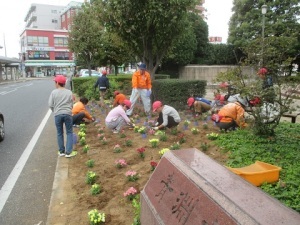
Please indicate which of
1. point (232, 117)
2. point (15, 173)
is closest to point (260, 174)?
point (232, 117)

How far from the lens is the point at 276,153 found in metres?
4.97

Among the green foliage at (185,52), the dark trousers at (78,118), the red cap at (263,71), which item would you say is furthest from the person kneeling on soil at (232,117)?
the green foliage at (185,52)

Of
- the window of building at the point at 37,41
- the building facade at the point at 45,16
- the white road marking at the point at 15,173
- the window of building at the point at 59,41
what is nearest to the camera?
the white road marking at the point at 15,173

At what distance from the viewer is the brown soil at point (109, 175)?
3520 mm

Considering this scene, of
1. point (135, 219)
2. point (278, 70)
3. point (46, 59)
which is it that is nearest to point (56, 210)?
point (135, 219)

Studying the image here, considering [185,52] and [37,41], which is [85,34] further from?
[37,41]

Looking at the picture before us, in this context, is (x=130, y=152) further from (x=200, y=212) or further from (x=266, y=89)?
(x=200, y=212)

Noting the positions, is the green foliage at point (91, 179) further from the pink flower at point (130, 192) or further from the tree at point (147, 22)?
the tree at point (147, 22)

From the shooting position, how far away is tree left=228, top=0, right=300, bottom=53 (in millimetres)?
23141

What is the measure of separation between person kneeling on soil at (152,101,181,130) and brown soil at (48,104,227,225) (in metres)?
0.21

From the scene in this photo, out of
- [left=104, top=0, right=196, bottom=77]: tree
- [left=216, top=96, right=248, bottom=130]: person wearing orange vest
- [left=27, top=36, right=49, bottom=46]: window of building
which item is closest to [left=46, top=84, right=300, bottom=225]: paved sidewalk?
[left=216, top=96, right=248, bottom=130]: person wearing orange vest

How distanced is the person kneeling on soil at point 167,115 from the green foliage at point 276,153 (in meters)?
1.25

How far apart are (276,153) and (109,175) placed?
114 inches

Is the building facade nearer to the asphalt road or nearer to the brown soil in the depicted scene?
the asphalt road
